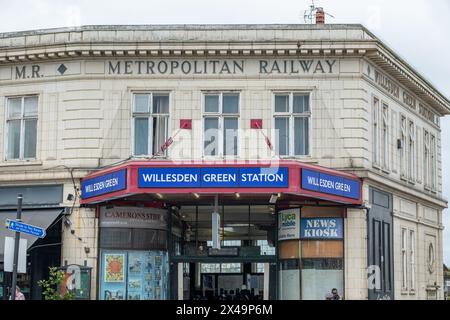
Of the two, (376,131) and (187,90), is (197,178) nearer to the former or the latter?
(187,90)

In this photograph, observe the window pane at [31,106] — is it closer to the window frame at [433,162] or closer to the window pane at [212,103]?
the window pane at [212,103]

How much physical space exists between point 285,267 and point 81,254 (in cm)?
693

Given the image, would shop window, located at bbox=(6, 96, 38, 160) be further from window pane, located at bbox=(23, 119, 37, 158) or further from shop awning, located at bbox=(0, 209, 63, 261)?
shop awning, located at bbox=(0, 209, 63, 261)

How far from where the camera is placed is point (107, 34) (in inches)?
1136

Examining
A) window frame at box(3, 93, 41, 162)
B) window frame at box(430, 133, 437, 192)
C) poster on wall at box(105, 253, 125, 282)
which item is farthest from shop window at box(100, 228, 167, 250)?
window frame at box(430, 133, 437, 192)

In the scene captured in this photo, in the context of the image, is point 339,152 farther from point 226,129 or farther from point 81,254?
point 81,254

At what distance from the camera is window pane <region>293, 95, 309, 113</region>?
28.4m

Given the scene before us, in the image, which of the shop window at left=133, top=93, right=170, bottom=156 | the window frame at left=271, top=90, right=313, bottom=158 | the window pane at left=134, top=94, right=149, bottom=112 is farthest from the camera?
the window pane at left=134, top=94, right=149, bottom=112

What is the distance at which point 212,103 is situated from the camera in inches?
1125

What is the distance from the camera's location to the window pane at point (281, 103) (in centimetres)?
2845

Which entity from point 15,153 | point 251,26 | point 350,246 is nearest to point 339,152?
point 350,246

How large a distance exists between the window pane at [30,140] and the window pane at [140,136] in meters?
3.84

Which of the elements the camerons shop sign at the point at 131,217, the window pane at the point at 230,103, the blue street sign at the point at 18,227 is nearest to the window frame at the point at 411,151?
the window pane at the point at 230,103
